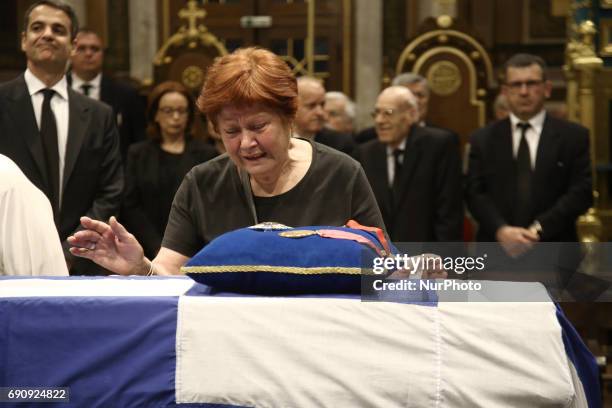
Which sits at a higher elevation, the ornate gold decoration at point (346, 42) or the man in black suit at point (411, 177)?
the ornate gold decoration at point (346, 42)

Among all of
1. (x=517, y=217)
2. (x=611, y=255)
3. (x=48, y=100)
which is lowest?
(x=517, y=217)

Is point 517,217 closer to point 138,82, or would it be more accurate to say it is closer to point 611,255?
point 611,255

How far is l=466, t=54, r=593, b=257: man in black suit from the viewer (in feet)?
16.9

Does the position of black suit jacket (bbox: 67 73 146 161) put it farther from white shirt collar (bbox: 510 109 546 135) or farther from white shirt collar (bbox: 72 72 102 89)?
white shirt collar (bbox: 510 109 546 135)

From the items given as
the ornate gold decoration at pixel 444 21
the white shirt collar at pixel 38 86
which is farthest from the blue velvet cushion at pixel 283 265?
the ornate gold decoration at pixel 444 21

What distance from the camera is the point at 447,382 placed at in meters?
1.98

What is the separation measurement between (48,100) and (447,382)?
9.07 feet

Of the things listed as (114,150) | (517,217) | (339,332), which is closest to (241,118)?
(339,332)

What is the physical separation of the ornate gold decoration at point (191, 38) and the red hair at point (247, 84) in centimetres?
568

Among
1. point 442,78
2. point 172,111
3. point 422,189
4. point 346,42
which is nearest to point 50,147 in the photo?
point 172,111

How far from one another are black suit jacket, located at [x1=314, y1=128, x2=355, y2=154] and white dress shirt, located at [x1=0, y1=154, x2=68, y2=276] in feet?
10.7

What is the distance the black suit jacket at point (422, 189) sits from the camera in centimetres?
544

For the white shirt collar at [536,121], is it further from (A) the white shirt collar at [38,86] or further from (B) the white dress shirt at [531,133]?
(A) the white shirt collar at [38,86]

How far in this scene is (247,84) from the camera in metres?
2.61
